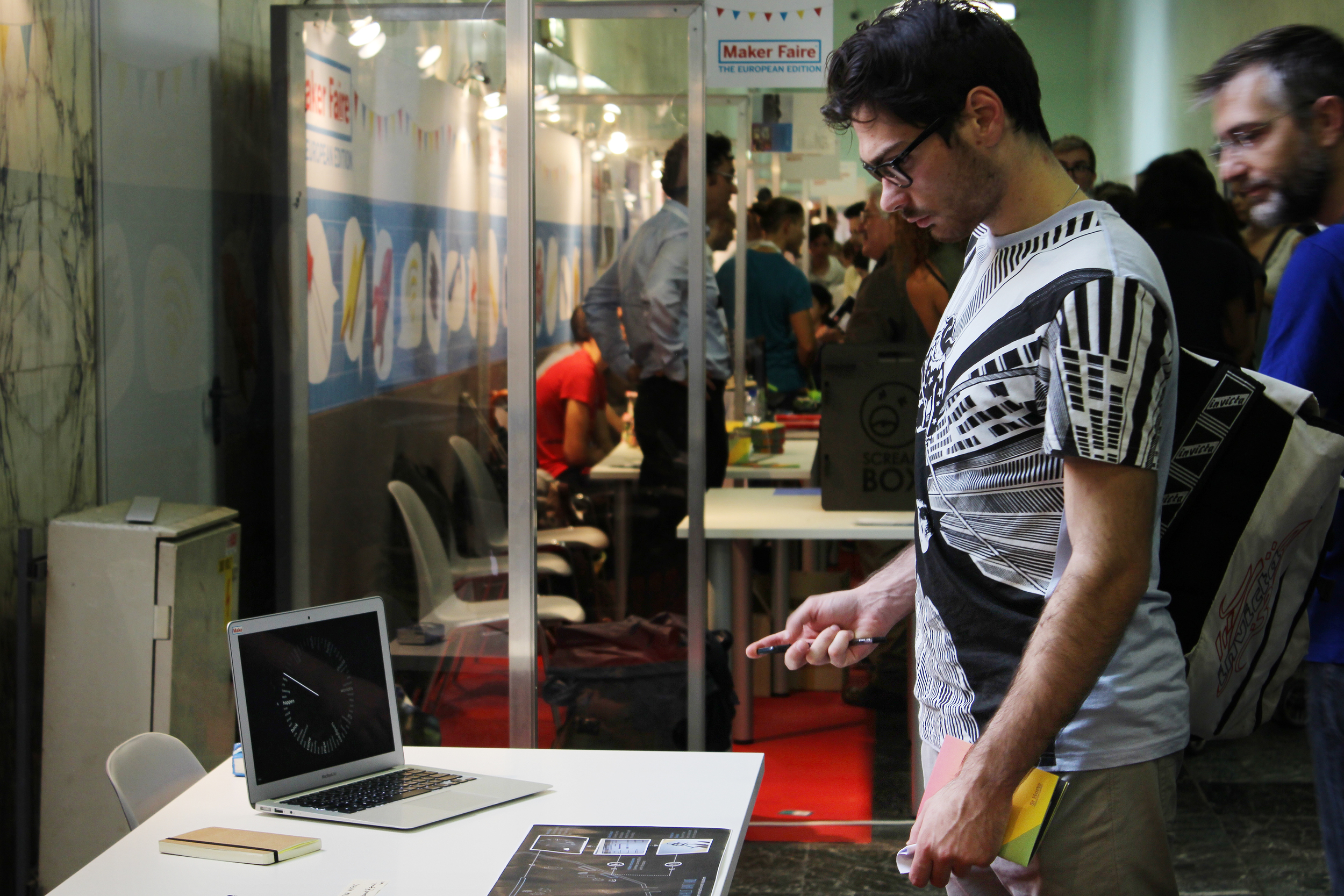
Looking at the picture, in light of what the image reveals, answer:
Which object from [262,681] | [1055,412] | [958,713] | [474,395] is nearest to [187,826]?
[262,681]

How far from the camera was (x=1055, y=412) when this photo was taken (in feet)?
3.89

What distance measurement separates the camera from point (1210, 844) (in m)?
3.34

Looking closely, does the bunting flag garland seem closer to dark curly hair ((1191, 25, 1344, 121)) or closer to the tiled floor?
dark curly hair ((1191, 25, 1344, 121))

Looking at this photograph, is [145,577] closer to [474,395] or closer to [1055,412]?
[474,395]

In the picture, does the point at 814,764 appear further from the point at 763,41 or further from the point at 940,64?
the point at 940,64

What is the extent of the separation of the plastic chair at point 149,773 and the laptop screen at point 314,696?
223 millimetres

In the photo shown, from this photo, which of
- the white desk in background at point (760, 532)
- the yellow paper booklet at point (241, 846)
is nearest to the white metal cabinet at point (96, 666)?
the yellow paper booklet at point (241, 846)

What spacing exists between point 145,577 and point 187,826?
1162mm

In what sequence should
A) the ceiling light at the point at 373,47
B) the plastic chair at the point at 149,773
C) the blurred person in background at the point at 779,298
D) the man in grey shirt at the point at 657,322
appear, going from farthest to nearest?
the blurred person in background at the point at 779,298
the man in grey shirt at the point at 657,322
the ceiling light at the point at 373,47
the plastic chair at the point at 149,773

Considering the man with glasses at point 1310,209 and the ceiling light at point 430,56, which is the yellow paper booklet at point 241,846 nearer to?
the man with glasses at point 1310,209

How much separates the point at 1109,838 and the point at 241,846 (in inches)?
40.4

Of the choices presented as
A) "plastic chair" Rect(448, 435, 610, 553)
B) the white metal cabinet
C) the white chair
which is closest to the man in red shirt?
"plastic chair" Rect(448, 435, 610, 553)

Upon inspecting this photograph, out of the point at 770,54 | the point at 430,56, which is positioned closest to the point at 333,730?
the point at 430,56

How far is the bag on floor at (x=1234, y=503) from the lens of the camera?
4.37ft
